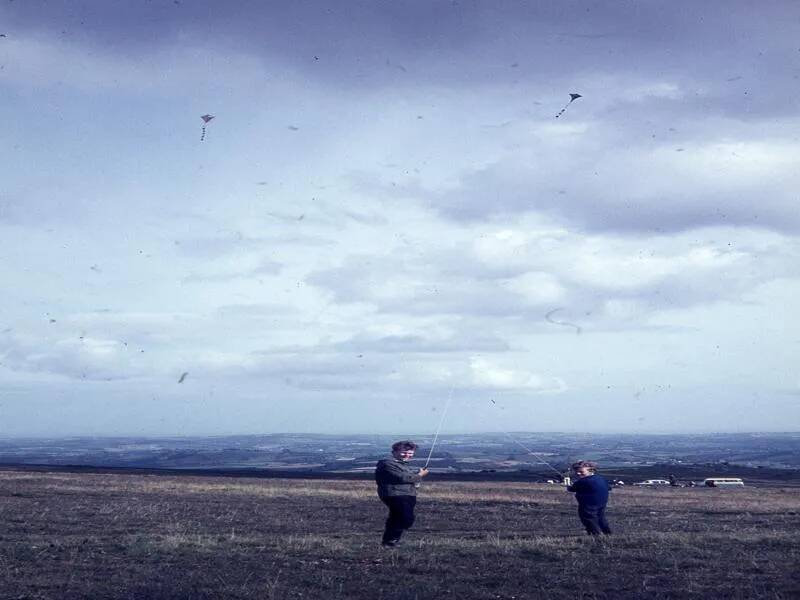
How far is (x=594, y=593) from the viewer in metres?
9.25

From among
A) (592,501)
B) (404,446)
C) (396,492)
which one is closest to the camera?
(396,492)

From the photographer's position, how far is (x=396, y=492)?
12.9 m

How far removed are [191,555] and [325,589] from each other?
3.53m

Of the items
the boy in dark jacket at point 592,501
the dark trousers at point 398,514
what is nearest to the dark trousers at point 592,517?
the boy in dark jacket at point 592,501

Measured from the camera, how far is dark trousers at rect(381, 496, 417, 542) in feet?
42.1

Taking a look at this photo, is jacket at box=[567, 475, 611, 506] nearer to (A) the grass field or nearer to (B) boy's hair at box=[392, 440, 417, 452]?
(A) the grass field

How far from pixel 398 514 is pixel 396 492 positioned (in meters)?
0.36

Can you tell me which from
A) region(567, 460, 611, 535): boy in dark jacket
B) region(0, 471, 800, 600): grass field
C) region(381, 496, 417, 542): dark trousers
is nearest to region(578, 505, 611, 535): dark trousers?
region(567, 460, 611, 535): boy in dark jacket

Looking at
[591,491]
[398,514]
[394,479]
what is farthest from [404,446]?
[591,491]

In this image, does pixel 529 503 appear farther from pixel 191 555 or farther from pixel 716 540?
pixel 191 555

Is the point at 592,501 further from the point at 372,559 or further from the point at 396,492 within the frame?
the point at 372,559

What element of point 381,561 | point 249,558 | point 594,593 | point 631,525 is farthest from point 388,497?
point 631,525

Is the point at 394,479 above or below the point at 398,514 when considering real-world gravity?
above

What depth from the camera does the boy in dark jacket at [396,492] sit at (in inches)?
506
